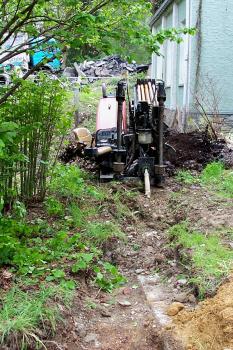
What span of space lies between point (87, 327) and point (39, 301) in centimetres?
51

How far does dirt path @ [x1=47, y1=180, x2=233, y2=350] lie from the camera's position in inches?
163

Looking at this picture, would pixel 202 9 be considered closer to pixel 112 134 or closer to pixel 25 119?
pixel 112 134

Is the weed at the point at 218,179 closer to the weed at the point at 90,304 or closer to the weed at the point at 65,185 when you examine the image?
the weed at the point at 65,185

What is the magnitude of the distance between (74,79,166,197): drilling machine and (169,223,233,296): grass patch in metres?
2.45

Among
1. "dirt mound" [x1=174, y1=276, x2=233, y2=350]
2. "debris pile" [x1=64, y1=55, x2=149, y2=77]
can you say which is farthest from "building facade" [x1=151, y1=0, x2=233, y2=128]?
"debris pile" [x1=64, y1=55, x2=149, y2=77]

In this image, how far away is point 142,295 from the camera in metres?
5.06

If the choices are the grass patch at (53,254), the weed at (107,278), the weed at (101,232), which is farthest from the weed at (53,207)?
the weed at (107,278)

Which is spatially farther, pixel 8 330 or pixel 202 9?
pixel 202 9

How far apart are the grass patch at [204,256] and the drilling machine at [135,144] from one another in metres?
2.45

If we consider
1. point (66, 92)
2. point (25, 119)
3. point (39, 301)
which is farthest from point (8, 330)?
point (66, 92)

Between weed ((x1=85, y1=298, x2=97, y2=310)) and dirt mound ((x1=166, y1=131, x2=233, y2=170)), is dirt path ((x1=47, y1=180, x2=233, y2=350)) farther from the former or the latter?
dirt mound ((x1=166, y1=131, x2=233, y2=170))

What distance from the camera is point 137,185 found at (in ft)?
29.3

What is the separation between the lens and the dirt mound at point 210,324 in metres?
3.69

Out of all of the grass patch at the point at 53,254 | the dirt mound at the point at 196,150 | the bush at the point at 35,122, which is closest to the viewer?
the grass patch at the point at 53,254
